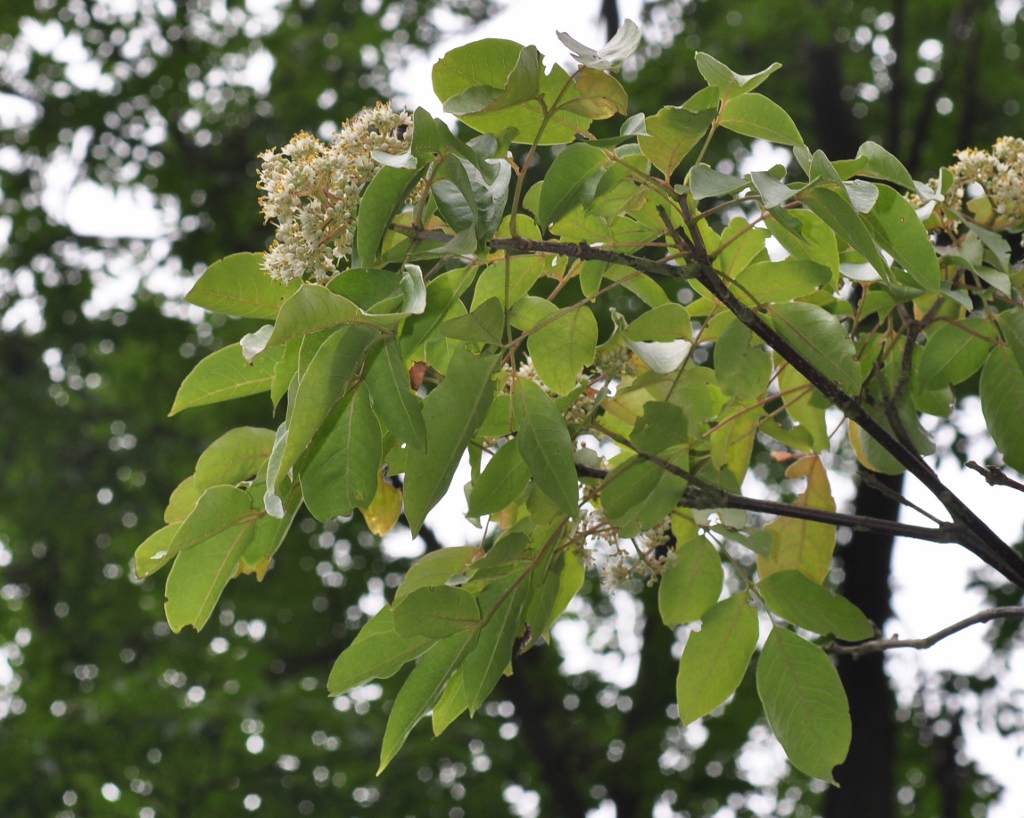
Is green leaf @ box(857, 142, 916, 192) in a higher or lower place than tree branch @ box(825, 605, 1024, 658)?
higher

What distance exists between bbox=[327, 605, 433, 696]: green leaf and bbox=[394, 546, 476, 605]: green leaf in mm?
95

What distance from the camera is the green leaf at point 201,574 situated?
1002 mm

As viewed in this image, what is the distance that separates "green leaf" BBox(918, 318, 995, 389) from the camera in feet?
3.58

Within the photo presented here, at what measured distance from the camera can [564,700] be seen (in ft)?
18.4

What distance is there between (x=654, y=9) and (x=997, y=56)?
2065 millimetres

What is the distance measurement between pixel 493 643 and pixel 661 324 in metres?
0.36

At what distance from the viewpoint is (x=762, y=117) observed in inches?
32.7

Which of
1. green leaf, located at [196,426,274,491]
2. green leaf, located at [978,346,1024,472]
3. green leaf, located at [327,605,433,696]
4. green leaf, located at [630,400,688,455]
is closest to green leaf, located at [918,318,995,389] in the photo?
green leaf, located at [978,346,1024,472]

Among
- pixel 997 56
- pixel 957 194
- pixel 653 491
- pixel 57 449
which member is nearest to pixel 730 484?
pixel 653 491

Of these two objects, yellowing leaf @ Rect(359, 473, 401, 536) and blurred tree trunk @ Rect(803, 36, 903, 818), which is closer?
yellowing leaf @ Rect(359, 473, 401, 536)

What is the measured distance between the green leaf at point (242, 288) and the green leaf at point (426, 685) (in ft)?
1.22

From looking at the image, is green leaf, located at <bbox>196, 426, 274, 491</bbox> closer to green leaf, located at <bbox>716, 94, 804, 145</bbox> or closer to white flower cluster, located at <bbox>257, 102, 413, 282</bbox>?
white flower cluster, located at <bbox>257, 102, 413, 282</bbox>

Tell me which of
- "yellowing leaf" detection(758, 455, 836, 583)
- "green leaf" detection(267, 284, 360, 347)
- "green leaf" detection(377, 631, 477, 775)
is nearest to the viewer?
"green leaf" detection(267, 284, 360, 347)

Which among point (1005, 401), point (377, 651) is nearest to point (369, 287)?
point (377, 651)
